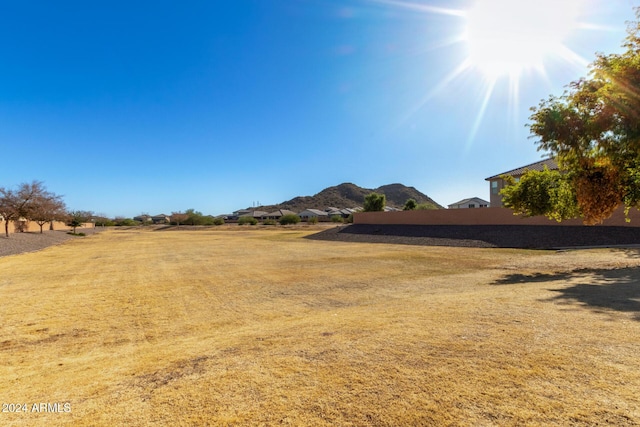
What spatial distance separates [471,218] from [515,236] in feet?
25.7

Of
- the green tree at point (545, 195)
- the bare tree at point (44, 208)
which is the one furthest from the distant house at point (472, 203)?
the bare tree at point (44, 208)

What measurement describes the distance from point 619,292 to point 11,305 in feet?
59.5

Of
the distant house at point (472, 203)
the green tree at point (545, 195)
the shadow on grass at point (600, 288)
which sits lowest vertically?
the shadow on grass at point (600, 288)

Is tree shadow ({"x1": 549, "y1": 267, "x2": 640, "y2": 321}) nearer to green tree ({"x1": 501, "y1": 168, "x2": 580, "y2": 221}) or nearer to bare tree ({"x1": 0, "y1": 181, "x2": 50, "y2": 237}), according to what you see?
green tree ({"x1": 501, "y1": 168, "x2": 580, "y2": 221})

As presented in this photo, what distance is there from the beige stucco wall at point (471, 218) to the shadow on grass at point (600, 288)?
56.1 ft

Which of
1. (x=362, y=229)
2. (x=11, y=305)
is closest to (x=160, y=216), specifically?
(x=362, y=229)

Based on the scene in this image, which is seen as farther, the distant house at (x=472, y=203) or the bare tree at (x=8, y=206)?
the distant house at (x=472, y=203)

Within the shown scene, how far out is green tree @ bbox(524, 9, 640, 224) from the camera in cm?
1090

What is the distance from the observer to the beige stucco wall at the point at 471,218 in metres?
26.8

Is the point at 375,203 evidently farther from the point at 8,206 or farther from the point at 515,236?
the point at 8,206

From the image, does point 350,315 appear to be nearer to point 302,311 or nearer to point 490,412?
point 302,311

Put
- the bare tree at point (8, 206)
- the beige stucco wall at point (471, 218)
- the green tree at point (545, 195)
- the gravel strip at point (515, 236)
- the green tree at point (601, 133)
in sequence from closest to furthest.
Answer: the green tree at point (601, 133), the green tree at point (545, 195), the gravel strip at point (515, 236), the beige stucco wall at point (471, 218), the bare tree at point (8, 206)

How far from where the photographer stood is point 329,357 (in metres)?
4.61

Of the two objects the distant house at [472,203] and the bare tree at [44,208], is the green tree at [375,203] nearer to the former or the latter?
the distant house at [472,203]
